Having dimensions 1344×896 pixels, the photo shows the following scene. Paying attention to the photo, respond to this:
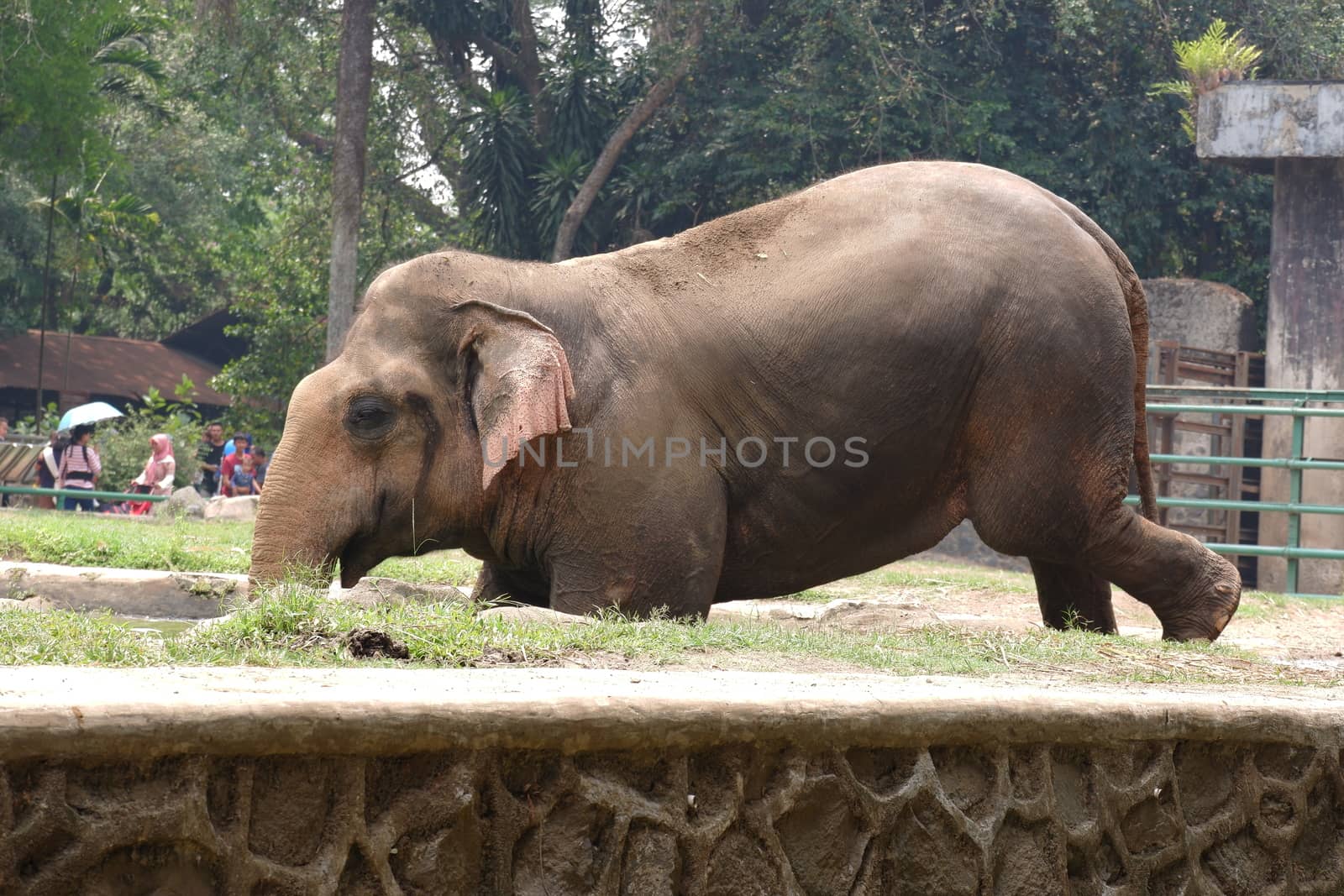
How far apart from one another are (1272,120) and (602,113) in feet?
29.9

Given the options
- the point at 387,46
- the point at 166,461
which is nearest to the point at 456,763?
the point at 166,461

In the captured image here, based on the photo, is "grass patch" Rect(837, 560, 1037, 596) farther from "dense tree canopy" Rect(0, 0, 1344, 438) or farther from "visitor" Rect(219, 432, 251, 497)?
"visitor" Rect(219, 432, 251, 497)

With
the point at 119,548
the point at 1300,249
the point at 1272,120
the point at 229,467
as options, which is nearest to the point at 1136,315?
the point at 119,548

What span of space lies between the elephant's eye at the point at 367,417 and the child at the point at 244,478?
12992 mm

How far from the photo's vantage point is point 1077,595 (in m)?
5.96

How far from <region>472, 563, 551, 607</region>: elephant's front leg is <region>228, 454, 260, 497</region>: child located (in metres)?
12.6

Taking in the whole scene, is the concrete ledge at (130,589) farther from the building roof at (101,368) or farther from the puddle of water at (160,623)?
the building roof at (101,368)

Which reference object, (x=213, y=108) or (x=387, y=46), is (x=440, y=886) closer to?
(x=387, y=46)

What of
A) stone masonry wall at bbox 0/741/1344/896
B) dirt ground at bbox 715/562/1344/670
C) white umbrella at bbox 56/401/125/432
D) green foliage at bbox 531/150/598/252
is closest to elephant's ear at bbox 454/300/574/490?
dirt ground at bbox 715/562/1344/670

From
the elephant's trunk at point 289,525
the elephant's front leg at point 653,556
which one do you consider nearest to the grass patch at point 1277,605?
the elephant's front leg at point 653,556

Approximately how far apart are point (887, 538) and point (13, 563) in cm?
409

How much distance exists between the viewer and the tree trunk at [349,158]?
17.6 metres

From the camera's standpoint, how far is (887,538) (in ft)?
18.0

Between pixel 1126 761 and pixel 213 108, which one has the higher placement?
pixel 213 108
